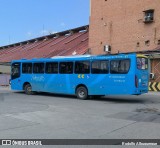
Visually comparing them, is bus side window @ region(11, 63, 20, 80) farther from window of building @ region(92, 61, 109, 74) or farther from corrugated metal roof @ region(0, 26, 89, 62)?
corrugated metal roof @ region(0, 26, 89, 62)

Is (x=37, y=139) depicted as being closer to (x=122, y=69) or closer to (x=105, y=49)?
(x=122, y=69)

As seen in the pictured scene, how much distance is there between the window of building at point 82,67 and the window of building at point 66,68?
→ 51cm

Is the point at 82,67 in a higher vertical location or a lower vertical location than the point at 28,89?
higher

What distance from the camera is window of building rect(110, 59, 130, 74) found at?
18978mm

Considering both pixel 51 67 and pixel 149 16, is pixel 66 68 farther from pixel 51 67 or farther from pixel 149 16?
pixel 149 16

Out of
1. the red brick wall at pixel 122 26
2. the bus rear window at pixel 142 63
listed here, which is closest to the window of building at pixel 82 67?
the bus rear window at pixel 142 63

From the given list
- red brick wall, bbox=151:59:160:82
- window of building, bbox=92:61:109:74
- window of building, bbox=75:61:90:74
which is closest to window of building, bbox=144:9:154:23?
red brick wall, bbox=151:59:160:82

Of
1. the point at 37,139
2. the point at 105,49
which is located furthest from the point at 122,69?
the point at 105,49

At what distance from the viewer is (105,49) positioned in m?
38.8

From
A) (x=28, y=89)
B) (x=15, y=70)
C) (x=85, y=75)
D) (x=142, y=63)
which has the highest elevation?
(x=142, y=63)

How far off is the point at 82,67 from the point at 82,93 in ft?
5.36

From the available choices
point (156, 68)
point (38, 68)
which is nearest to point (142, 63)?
point (38, 68)

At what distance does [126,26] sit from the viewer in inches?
1479

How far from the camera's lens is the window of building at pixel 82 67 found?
21.2 meters
